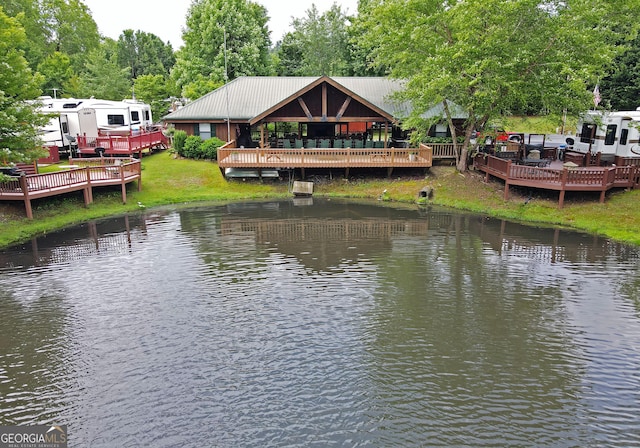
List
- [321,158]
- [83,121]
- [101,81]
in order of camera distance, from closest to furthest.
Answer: [321,158] < [83,121] < [101,81]

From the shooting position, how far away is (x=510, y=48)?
22.5 metres

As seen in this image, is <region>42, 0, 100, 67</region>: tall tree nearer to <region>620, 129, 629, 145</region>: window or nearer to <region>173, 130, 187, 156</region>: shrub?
<region>173, 130, 187, 156</region>: shrub

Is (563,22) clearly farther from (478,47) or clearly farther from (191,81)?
(191,81)

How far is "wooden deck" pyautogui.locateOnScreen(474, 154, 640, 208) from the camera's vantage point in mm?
21609

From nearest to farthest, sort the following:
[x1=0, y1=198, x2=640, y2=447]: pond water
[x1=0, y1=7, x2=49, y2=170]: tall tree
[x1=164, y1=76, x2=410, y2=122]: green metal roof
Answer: [x1=0, y1=198, x2=640, y2=447]: pond water, [x1=0, y1=7, x2=49, y2=170]: tall tree, [x1=164, y1=76, x2=410, y2=122]: green metal roof

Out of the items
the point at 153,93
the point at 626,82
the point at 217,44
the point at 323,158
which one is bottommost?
the point at 323,158

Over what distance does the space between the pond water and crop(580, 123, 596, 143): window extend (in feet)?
36.9

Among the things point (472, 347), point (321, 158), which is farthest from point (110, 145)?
point (472, 347)

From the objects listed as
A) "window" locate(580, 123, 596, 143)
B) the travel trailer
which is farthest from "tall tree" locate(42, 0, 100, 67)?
"window" locate(580, 123, 596, 143)

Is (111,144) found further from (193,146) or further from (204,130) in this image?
(204,130)

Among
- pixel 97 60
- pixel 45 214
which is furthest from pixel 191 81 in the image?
pixel 45 214

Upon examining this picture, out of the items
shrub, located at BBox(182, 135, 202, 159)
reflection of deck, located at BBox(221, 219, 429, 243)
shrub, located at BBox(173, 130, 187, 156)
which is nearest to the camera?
reflection of deck, located at BBox(221, 219, 429, 243)

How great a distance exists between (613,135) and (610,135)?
15 centimetres

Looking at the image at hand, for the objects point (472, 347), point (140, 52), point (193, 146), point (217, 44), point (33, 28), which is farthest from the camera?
point (140, 52)
